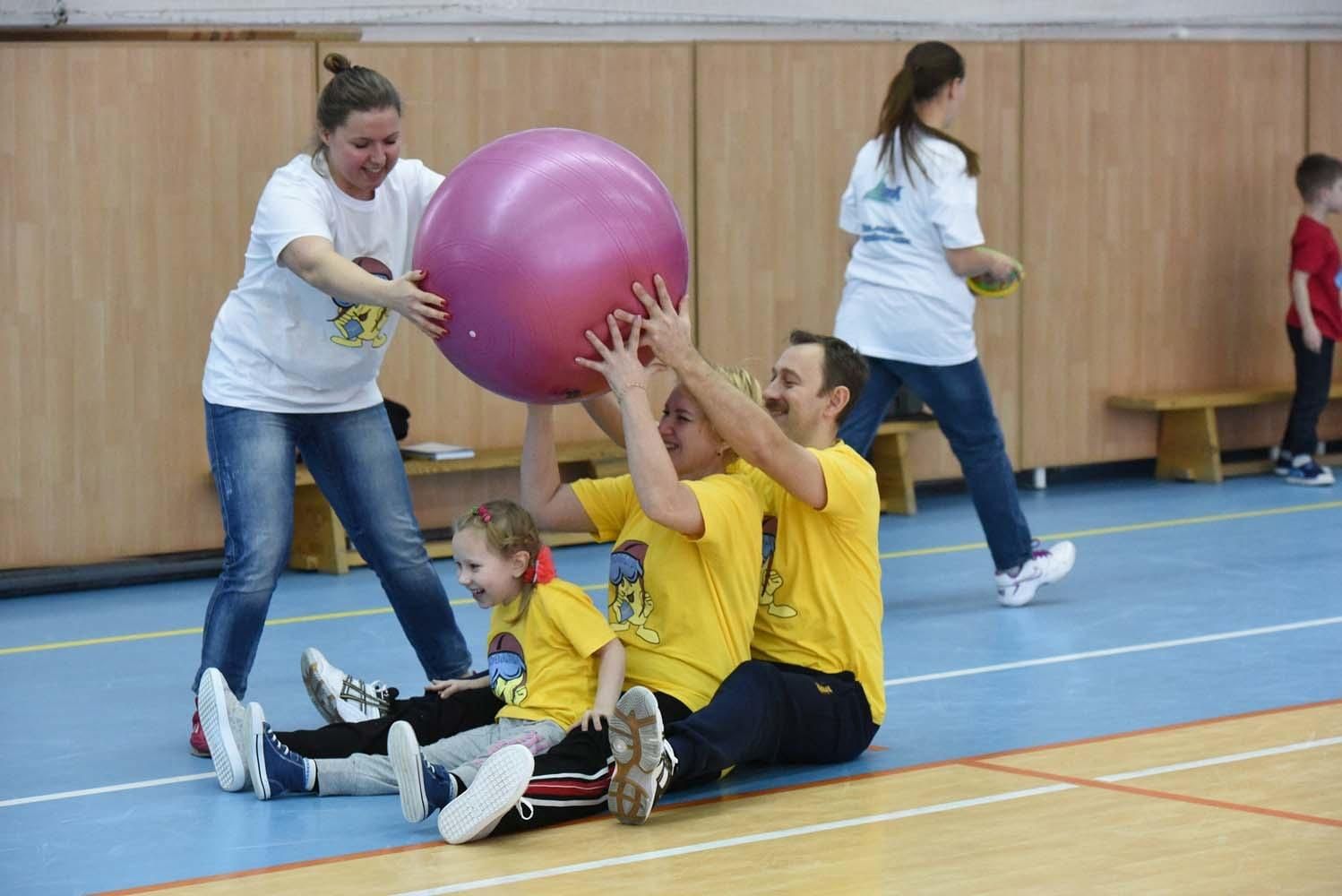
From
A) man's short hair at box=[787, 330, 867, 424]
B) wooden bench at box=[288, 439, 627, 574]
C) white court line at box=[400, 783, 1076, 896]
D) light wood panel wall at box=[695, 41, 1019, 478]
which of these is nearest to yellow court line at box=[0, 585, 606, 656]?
wooden bench at box=[288, 439, 627, 574]

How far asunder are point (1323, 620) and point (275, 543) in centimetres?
351

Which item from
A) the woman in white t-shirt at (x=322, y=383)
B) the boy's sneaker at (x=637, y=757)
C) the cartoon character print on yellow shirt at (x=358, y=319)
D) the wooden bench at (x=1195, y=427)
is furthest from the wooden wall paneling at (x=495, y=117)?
the boy's sneaker at (x=637, y=757)

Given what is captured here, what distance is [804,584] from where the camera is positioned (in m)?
4.72

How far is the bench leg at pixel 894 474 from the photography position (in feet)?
30.5

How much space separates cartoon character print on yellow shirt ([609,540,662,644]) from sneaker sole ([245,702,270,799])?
33.8 inches

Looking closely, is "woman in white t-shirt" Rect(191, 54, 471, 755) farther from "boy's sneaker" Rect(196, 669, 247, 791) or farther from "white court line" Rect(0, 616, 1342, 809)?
"white court line" Rect(0, 616, 1342, 809)

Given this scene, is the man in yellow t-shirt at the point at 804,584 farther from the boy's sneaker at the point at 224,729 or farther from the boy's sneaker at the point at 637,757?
the boy's sneaker at the point at 224,729

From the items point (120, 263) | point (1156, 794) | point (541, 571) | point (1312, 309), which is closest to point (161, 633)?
point (120, 263)

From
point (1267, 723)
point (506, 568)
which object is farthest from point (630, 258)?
point (1267, 723)

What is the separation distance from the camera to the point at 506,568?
456 centimetres

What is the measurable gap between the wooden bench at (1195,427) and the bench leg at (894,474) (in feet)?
4.99

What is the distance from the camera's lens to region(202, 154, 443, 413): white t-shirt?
4.99 m

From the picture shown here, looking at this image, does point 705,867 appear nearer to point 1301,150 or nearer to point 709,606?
point 709,606

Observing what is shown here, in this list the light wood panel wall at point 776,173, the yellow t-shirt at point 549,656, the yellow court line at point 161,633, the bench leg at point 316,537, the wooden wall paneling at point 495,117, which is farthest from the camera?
the light wood panel wall at point 776,173
